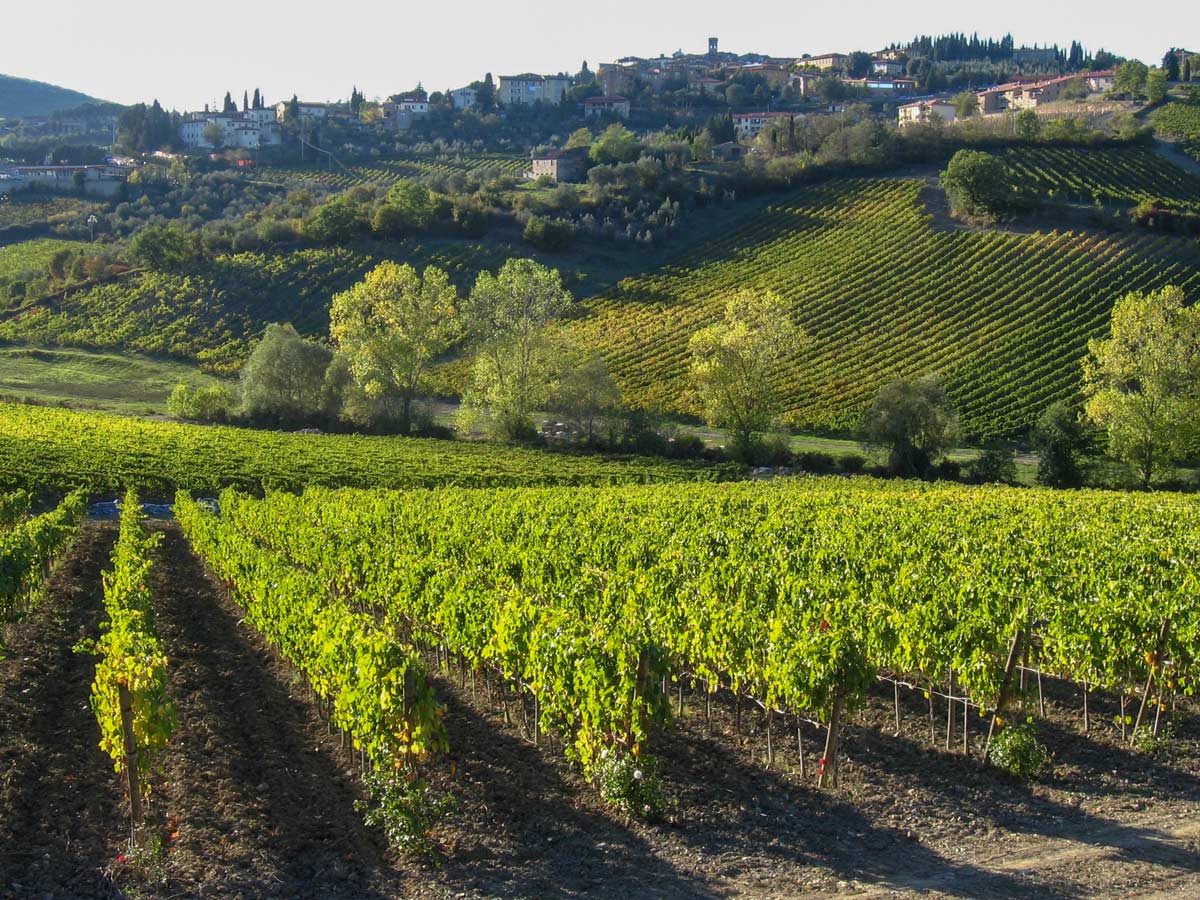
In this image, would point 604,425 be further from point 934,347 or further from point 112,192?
point 112,192

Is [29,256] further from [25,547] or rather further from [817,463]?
[25,547]

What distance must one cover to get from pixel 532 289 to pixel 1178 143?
77.0m

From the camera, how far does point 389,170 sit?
145875 millimetres

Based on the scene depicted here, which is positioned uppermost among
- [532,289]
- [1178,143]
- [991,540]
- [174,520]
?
[1178,143]

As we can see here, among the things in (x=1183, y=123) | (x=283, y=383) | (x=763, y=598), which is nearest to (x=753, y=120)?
(x=1183, y=123)

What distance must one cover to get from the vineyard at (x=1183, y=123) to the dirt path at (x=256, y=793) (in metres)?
107

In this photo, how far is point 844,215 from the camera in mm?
92062

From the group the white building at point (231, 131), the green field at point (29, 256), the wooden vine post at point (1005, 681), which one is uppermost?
the white building at point (231, 131)

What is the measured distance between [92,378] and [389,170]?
78.1 metres

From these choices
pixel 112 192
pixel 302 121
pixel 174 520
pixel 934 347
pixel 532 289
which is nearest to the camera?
pixel 174 520

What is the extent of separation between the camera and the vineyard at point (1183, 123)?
104m

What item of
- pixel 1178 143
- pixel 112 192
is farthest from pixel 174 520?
pixel 112 192

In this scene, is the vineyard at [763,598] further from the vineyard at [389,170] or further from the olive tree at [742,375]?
the vineyard at [389,170]

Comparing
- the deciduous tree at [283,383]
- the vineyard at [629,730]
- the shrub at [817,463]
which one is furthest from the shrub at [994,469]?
the deciduous tree at [283,383]
